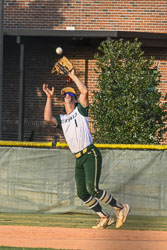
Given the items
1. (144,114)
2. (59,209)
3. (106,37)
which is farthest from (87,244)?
(106,37)

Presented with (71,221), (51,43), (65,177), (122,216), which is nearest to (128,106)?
(65,177)

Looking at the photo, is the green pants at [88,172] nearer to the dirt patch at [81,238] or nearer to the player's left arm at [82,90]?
the dirt patch at [81,238]

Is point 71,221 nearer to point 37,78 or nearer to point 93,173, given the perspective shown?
point 93,173

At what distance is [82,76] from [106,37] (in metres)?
1.72

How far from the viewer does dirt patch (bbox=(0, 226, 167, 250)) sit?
8.87 m

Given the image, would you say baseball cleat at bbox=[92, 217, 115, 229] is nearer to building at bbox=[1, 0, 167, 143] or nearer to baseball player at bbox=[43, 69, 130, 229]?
baseball player at bbox=[43, 69, 130, 229]

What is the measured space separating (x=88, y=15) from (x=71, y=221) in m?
10.9

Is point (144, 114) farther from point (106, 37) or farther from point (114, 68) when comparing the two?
point (106, 37)

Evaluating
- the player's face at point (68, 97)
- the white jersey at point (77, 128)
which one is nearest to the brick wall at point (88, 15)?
the player's face at point (68, 97)

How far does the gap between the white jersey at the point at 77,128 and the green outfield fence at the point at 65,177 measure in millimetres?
2353

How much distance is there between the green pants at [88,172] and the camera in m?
10.3

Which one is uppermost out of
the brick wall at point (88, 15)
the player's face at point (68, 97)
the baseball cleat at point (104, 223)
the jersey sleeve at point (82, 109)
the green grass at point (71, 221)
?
the brick wall at point (88, 15)

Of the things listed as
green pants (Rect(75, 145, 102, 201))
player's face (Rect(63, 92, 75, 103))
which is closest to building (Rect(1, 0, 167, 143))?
player's face (Rect(63, 92, 75, 103))

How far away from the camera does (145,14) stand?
21.3 metres
